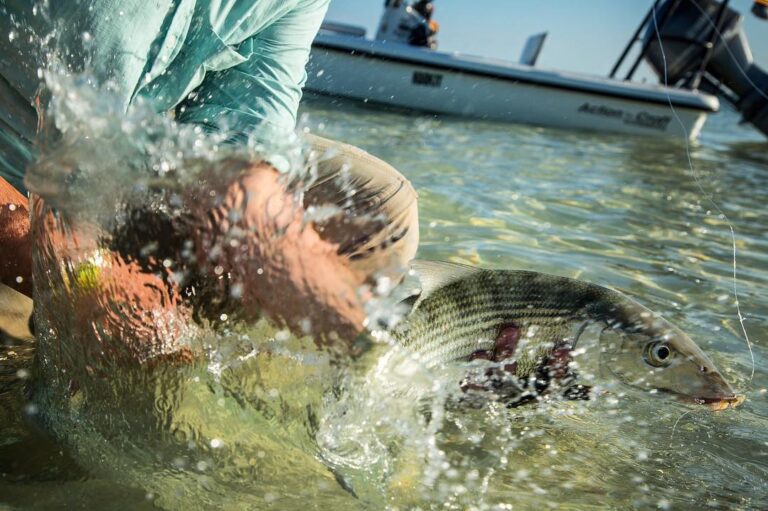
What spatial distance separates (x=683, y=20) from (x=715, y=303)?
12.1 metres

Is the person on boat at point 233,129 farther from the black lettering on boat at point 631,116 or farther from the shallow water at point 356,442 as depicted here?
the black lettering on boat at point 631,116

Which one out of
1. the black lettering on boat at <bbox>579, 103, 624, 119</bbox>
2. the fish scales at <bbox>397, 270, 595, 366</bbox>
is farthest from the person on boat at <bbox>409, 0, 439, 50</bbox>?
the fish scales at <bbox>397, 270, 595, 366</bbox>

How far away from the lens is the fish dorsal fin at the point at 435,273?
206 centimetres

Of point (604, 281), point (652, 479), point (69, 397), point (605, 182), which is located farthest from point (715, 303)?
point (605, 182)

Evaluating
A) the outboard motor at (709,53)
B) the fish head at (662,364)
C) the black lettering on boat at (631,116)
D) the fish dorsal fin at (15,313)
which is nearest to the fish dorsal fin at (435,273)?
the fish head at (662,364)

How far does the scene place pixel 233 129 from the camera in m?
1.84

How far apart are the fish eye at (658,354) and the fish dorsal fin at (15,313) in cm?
190

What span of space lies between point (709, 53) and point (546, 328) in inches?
→ 531

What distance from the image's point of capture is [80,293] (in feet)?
5.28

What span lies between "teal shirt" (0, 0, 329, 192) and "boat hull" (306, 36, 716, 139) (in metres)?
11.0

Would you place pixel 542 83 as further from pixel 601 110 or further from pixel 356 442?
pixel 356 442

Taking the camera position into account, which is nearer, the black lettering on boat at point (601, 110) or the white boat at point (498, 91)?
the white boat at point (498, 91)

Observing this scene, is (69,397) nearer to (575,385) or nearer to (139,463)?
(139,463)

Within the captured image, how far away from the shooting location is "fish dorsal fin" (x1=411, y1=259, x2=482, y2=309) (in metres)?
2.06
